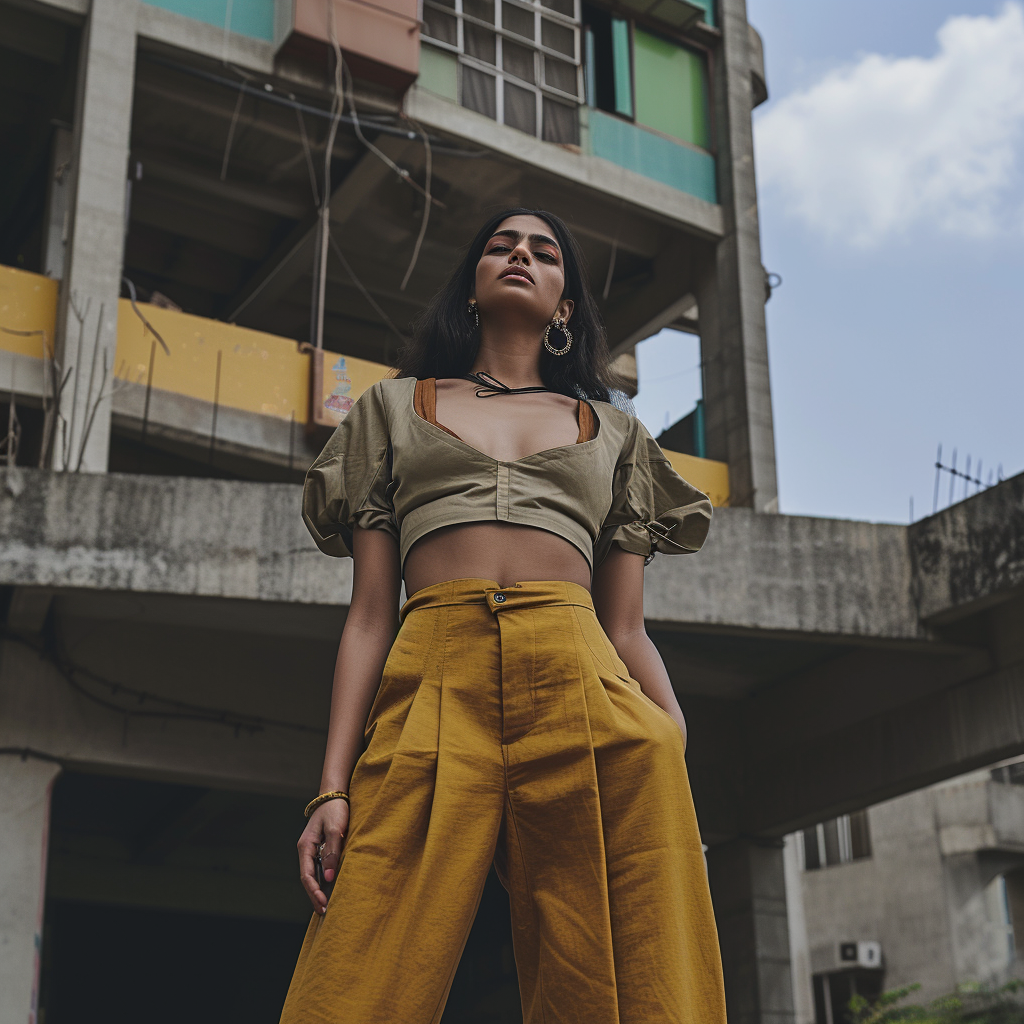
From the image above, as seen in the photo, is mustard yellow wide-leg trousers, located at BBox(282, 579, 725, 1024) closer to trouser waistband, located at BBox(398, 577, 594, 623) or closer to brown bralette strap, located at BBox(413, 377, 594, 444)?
trouser waistband, located at BBox(398, 577, 594, 623)

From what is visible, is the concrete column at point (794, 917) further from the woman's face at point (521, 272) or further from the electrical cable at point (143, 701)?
the woman's face at point (521, 272)

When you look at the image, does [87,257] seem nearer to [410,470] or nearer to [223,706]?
[223,706]

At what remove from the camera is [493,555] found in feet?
6.66

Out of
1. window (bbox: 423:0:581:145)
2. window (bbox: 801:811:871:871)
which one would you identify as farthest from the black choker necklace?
window (bbox: 801:811:871:871)

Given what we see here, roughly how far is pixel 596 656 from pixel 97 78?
8.95m

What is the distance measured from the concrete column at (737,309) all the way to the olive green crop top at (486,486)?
9025 mm

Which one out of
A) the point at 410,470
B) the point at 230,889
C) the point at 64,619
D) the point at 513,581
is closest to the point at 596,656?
the point at 513,581

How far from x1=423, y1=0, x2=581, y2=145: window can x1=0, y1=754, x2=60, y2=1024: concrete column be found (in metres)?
6.45

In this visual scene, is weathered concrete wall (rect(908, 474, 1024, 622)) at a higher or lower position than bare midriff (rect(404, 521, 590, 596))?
higher

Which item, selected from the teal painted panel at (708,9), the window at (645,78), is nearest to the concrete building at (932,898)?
the window at (645,78)

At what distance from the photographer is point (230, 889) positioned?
522 inches

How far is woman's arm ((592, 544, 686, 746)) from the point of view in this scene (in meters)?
2.11

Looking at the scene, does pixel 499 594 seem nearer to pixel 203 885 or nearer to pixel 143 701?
pixel 143 701

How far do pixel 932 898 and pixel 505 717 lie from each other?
19.2 m
